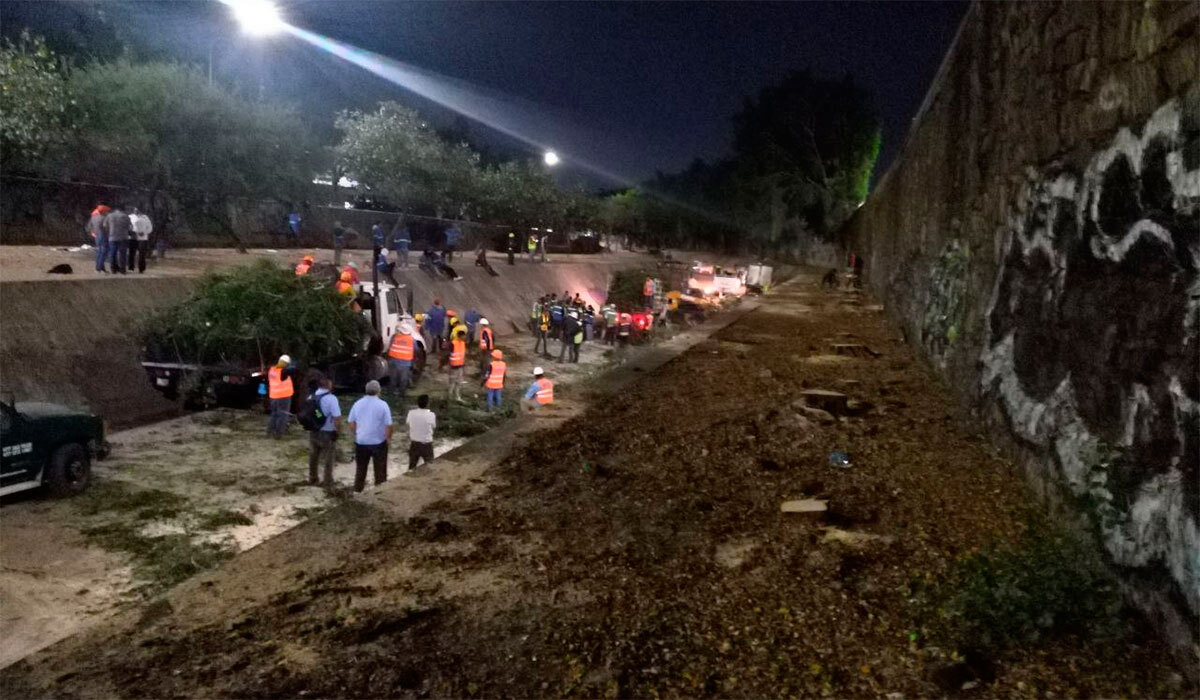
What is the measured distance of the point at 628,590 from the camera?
18.6 feet

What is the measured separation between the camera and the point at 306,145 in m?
26.6

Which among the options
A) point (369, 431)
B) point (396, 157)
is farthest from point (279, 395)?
point (396, 157)

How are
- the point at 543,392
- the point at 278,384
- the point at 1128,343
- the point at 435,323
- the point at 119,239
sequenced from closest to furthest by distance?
1. the point at 1128,343
2. the point at 543,392
3. the point at 278,384
4. the point at 119,239
5. the point at 435,323

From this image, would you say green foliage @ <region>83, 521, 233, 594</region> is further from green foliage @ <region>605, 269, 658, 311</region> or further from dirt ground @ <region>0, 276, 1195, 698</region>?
green foliage @ <region>605, 269, 658, 311</region>

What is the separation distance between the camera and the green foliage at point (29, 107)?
58.5 ft

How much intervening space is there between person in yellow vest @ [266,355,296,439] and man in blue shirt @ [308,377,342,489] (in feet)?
8.46

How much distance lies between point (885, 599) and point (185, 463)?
9.43m

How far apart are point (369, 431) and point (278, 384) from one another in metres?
3.84

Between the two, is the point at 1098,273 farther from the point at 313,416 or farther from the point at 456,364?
the point at 456,364

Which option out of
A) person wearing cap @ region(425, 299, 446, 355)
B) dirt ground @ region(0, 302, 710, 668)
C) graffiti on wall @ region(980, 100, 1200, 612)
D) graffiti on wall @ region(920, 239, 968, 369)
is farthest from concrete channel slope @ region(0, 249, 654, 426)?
graffiti on wall @ region(980, 100, 1200, 612)

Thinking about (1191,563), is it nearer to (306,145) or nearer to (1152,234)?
(1152,234)

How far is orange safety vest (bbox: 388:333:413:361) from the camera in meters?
15.9

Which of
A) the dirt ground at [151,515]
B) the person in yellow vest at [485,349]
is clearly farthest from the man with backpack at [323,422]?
the person in yellow vest at [485,349]

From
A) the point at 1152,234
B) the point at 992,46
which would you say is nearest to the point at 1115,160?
the point at 1152,234
